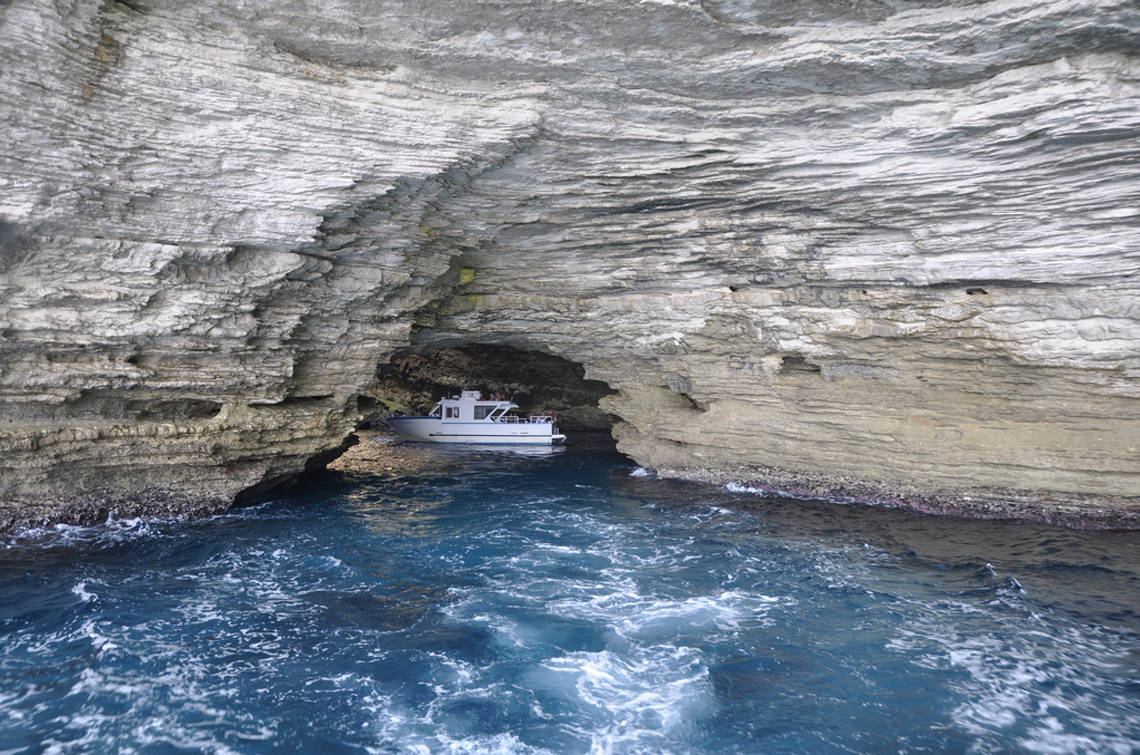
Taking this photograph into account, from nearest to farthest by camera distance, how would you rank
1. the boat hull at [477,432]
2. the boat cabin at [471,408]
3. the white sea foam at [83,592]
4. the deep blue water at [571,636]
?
the deep blue water at [571,636] < the white sea foam at [83,592] < the boat hull at [477,432] < the boat cabin at [471,408]

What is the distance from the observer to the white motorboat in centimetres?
2880

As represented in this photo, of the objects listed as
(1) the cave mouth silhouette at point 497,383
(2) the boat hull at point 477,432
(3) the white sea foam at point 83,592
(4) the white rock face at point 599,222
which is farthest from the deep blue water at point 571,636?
(1) the cave mouth silhouette at point 497,383

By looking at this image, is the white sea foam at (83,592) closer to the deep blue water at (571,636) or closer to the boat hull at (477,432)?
the deep blue water at (571,636)

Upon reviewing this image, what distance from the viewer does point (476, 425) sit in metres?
29.5

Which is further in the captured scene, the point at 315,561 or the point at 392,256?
the point at 392,256

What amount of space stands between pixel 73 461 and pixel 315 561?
18.2ft

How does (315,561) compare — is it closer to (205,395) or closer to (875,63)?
(205,395)

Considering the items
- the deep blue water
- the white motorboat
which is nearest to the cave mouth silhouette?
the white motorboat

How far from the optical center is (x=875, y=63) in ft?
36.9

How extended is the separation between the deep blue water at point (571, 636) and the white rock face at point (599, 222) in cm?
210

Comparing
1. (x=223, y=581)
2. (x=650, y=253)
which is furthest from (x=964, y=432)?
(x=223, y=581)

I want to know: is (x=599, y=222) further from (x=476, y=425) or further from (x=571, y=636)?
(x=476, y=425)

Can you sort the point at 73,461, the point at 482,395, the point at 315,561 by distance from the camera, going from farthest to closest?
the point at 482,395 → the point at 73,461 → the point at 315,561

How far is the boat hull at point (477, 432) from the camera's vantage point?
94.2 feet
